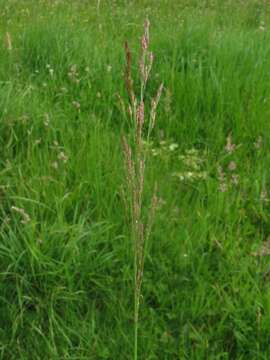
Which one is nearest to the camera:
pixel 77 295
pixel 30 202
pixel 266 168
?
pixel 77 295

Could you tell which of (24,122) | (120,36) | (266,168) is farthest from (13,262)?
(120,36)

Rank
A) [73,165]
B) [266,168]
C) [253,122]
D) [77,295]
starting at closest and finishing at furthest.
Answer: [77,295] → [73,165] → [266,168] → [253,122]

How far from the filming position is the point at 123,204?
85.9 inches

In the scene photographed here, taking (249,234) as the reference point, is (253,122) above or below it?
above

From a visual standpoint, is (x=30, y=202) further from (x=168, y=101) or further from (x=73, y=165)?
(x=168, y=101)

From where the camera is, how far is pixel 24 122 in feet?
8.59

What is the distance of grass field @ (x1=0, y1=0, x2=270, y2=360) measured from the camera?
179cm

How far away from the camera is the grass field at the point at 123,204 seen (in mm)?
1786

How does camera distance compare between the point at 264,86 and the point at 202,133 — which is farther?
the point at 264,86

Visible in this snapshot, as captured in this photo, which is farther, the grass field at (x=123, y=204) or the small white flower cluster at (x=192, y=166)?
the small white flower cluster at (x=192, y=166)

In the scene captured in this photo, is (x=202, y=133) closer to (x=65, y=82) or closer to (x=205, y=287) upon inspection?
(x=65, y=82)

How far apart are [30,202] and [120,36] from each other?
92.9 inches

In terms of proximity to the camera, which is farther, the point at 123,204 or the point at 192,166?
the point at 192,166

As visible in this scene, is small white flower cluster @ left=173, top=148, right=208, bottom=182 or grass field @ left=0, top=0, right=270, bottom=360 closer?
grass field @ left=0, top=0, right=270, bottom=360
